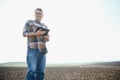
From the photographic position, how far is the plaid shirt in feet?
12.2

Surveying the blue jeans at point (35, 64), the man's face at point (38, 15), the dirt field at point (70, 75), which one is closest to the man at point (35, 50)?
the blue jeans at point (35, 64)

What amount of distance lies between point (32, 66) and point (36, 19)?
90 centimetres

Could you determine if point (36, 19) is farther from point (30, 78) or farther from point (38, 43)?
point (30, 78)

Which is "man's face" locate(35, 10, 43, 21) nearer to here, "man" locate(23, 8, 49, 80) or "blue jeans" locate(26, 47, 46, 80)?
"man" locate(23, 8, 49, 80)

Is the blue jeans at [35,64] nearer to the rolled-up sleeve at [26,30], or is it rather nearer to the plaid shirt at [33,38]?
the plaid shirt at [33,38]

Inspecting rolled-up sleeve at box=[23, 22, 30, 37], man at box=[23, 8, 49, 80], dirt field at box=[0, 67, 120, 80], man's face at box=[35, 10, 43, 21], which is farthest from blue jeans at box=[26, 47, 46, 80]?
dirt field at box=[0, 67, 120, 80]

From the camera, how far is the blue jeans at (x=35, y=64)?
3.62m

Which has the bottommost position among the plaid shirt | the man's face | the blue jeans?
the blue jeans

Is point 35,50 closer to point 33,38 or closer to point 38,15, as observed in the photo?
point 33,38

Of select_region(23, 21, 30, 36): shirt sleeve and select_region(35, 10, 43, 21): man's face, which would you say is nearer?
select_region(23, 21, 30, 36): shirt sleeve

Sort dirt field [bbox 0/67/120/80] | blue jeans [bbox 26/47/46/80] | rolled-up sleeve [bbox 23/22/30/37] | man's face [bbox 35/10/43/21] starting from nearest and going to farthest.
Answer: blue jeans [bbox 26/47/46/80]
rolled-up sleeve [bbox 23/22/30/37]
man's face [bbox 35/10/43/21]
dirt field [bbox 0/67/120/80]

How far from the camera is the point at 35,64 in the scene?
363cm

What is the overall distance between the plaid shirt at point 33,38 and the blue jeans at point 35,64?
0.09 meters

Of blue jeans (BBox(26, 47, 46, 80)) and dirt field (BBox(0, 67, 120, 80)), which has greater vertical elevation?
blue jeans (BBox(26, 47, 46, 80))
